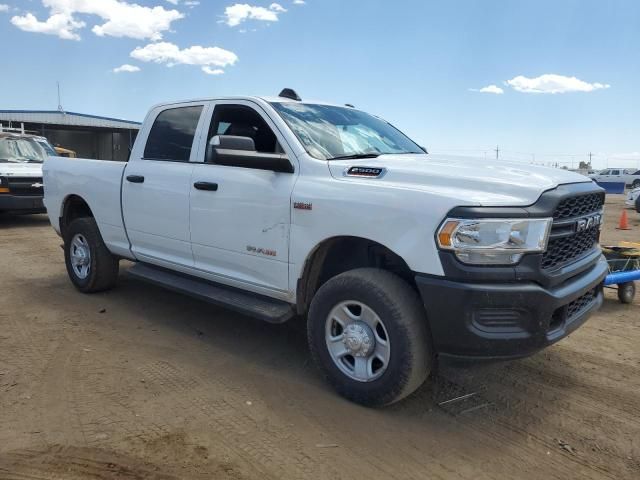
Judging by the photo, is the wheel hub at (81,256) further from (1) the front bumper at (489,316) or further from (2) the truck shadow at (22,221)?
(2) the truck shadow at (22,221)

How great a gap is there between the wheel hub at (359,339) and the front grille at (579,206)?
1266 mm

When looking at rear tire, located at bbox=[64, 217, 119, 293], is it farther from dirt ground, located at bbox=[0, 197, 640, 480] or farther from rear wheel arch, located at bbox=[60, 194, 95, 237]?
dirt ground, located at bbox=[0, 197, 640, 480]

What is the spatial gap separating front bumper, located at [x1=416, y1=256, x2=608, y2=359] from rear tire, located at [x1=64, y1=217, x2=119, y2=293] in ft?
12.8

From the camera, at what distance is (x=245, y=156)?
3.68 m

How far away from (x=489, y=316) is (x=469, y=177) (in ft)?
2.70

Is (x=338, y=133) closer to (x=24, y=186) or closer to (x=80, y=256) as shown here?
(x=80, y=256)

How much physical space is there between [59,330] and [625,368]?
15.2ft

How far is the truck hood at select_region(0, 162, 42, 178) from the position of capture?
10.9m

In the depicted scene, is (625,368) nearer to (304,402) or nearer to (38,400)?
(304,402)

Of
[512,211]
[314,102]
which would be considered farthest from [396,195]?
[314,102]

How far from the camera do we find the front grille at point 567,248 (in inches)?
Answer: 119

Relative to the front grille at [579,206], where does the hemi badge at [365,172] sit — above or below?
above

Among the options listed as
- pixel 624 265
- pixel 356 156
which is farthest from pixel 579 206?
pixel 624 265

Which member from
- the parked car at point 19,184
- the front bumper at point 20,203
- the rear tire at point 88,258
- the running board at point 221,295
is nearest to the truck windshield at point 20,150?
the parked car at point 19,184
